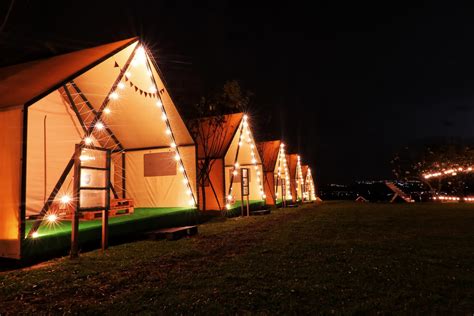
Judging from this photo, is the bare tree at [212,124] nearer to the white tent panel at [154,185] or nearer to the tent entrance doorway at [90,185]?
the white tent panel at [154,185]

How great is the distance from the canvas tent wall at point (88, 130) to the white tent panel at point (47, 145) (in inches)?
0.9

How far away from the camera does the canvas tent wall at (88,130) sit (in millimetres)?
4766

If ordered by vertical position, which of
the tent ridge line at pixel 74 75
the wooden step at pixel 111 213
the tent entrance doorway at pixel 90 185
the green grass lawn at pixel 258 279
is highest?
the tent ridge line at pixel 74 75

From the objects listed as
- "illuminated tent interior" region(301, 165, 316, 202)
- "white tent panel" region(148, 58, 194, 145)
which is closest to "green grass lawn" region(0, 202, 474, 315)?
"white tent panel" region(148, 58, 194, 145)

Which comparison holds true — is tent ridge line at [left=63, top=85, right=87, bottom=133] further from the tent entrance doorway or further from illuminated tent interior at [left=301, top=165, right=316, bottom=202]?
illuminated tent interior at [left=301, top=165, right=316, bottom=202]

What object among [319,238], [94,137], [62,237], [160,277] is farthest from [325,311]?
[94,137]

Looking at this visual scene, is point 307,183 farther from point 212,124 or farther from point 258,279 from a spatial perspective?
point 258,279

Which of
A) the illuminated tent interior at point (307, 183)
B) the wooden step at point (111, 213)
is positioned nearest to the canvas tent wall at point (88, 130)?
the wooden step at point (111, 213)

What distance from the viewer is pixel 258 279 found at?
12.5ft

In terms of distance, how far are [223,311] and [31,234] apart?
344cm

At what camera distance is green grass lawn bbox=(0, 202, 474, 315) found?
303 cm

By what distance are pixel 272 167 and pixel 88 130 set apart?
13.0 metres

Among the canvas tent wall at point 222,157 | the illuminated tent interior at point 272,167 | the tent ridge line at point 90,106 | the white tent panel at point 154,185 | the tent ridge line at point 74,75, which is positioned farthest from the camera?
the illuminated tent interior at point 272,167

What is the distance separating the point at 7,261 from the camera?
4.88m
